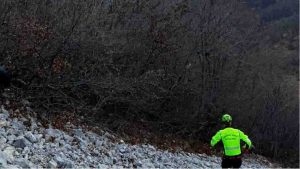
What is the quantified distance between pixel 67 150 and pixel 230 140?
12.1 feet

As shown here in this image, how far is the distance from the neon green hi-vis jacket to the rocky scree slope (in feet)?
8.33

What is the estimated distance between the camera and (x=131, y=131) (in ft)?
56.4

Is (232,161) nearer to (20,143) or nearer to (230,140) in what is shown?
(230,140)

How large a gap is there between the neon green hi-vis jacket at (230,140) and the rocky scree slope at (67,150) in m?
2.54

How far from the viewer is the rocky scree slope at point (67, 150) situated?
931cm

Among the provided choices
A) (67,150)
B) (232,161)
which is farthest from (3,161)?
(232,161)

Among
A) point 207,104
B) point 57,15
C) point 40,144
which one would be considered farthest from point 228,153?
point 207,104

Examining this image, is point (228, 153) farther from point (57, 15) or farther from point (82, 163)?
point (57, 15)

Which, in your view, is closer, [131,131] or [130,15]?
[131,131]

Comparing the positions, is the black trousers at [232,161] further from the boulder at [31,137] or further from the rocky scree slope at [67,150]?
the boulder at [31,137]

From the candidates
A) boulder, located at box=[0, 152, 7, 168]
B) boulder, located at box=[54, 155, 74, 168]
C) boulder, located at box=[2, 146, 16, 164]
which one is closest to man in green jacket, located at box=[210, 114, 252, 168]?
boulder, located at box=[54, 155, 74, 168]

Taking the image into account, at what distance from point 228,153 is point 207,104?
13401 mm

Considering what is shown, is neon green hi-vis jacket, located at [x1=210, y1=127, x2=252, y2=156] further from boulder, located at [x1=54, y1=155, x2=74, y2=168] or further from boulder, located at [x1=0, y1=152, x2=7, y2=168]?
boulder, located at [x1=0, y1=152, x2=7, y2=168]

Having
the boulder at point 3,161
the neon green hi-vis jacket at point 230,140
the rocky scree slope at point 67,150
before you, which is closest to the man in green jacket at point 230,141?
the neon green hi-vis jacket at point 230,140
